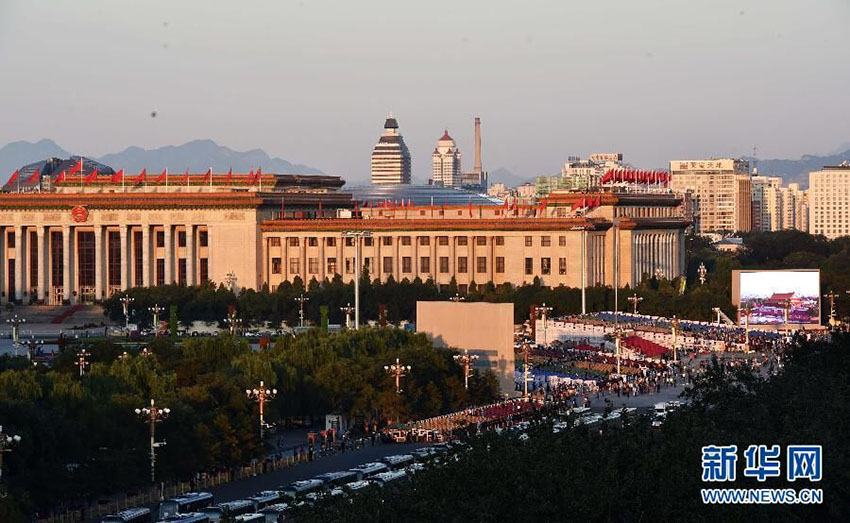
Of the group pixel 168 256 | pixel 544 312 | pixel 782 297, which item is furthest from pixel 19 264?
pixel 782 297

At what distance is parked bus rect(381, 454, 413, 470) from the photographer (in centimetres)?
5375

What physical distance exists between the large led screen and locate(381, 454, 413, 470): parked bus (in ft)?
169

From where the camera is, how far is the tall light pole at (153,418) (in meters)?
52.5

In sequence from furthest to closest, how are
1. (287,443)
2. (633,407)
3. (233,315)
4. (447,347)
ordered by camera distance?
(233,315) → (447,347) → (633,407) → (287,443)

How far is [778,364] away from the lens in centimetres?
7938

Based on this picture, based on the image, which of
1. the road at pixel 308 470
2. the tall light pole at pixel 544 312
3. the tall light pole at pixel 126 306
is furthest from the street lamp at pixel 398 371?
the tall light pole at pixel 126 306

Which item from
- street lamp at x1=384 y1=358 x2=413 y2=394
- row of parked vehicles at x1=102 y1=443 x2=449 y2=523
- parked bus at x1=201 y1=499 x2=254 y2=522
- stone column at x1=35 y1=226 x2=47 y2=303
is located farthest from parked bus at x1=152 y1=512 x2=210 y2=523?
stone column at x1=35 y1=226 x2=47 y2=303

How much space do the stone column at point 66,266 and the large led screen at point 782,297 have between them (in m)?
45.1

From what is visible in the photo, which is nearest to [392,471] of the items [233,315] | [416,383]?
[416,383]

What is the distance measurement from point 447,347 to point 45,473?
3100 centimetres

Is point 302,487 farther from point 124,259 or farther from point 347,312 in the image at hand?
point 124,259

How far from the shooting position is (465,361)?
7119 centimetres

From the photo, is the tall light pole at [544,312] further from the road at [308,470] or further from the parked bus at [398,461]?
the parked bus at [398,461]

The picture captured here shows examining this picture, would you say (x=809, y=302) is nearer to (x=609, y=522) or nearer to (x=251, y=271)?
(x=251, y=271)
